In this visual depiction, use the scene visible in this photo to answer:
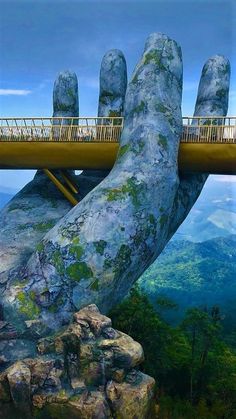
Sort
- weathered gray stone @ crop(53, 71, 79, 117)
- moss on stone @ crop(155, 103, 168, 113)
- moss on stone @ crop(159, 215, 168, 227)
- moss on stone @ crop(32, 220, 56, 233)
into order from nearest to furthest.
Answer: moss on stone @ crop(159, 215, 168, 227) → moss on stone @ crop(155, 103, 168, 113) → moss on stone @ crop(32, 220, 56, 233) → weathered gray stone @ crop(53, 71, 79, 117)

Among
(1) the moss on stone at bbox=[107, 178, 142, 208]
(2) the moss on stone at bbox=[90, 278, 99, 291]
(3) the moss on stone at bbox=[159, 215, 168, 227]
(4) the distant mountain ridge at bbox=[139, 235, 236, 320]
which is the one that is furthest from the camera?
(4) the distant mountain ridge at bbox=[139, 235, 236, 320]

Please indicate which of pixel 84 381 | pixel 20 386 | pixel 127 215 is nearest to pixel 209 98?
pixel 127 215

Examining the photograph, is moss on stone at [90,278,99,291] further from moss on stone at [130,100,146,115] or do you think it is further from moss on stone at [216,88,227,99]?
moss on stone at [216,88,227,99]

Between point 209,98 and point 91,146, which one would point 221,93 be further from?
point 91,146

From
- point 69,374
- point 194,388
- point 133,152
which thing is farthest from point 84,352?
point 194,388

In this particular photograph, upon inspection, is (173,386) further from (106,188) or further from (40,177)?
(40,177)

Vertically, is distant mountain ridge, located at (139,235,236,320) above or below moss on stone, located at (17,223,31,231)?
below

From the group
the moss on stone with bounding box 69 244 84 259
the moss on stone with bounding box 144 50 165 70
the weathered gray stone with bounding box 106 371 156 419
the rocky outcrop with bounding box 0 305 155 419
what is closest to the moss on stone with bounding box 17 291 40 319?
the moss on stone with bounding box 69 244 84 259
